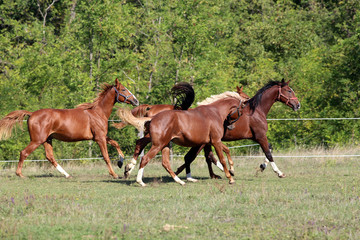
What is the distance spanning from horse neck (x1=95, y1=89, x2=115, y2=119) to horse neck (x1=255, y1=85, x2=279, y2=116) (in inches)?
141

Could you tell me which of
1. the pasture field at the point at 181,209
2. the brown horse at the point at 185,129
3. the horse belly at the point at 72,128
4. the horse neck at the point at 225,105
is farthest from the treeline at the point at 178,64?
the brown horse at the point at 185,129

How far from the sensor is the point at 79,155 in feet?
65.1

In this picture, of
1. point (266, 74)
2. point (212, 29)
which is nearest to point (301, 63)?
point (266, 74)

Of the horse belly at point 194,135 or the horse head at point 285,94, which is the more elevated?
the horse head at point 285,94

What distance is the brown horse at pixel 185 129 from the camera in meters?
10.3

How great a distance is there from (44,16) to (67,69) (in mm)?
17283

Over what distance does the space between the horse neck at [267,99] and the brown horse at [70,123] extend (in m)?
3.19

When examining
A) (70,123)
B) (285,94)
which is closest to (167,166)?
(70,123)

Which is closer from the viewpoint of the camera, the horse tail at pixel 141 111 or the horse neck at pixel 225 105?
the horse neck at pixel 225 105

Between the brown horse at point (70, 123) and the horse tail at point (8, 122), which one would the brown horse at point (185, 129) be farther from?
the horse tail at point (8, 122)

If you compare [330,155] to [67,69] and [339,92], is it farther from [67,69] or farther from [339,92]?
[67,69]

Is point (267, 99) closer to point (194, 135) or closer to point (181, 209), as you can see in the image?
point (194, 135)

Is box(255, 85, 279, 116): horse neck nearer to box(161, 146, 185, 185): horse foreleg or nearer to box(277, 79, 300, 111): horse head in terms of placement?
box(277, 79, 300, 111): horse head

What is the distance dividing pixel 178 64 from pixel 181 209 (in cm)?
1289
